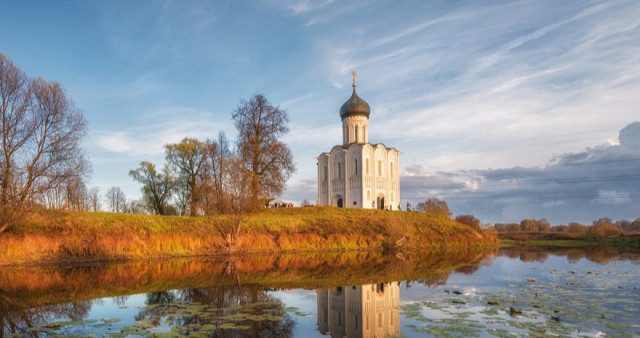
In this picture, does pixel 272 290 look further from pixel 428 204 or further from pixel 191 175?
→ pixel 428 204

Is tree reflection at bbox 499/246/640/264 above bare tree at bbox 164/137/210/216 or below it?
below

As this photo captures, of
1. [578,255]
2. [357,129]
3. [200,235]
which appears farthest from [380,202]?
[200,235]

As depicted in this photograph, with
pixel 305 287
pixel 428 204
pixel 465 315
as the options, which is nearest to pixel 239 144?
pixel 305 287

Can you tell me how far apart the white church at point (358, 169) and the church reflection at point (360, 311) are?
3470 cm

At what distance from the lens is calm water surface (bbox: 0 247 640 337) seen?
8969 mm

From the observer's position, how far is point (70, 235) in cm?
2231

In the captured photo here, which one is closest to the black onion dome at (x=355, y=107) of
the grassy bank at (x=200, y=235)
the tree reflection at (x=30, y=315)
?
the grassy bank at (x=200, y=235)

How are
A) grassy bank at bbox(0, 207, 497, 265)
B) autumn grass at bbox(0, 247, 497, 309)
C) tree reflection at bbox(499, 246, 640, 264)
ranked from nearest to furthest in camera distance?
autumn grass at bbox(0, 247, 497, 309) → grassy bank at bbox(0, 207, 497, 265) → tree reflection at bbox(499, 246, 640, 264)

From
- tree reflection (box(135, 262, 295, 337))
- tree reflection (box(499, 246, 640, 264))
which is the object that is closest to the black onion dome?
tree reflection (box(499, 246, 640, 264))

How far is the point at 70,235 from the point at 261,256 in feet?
33.8

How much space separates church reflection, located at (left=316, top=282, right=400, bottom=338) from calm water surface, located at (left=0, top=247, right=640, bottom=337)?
30 millimetres

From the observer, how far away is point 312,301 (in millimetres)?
12367

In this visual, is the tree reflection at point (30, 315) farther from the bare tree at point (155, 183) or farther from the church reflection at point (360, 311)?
the bare tree at point (155, 183)

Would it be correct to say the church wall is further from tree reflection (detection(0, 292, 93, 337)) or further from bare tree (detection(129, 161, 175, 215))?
tree reflection (detection(0, 292, 93, 337))
